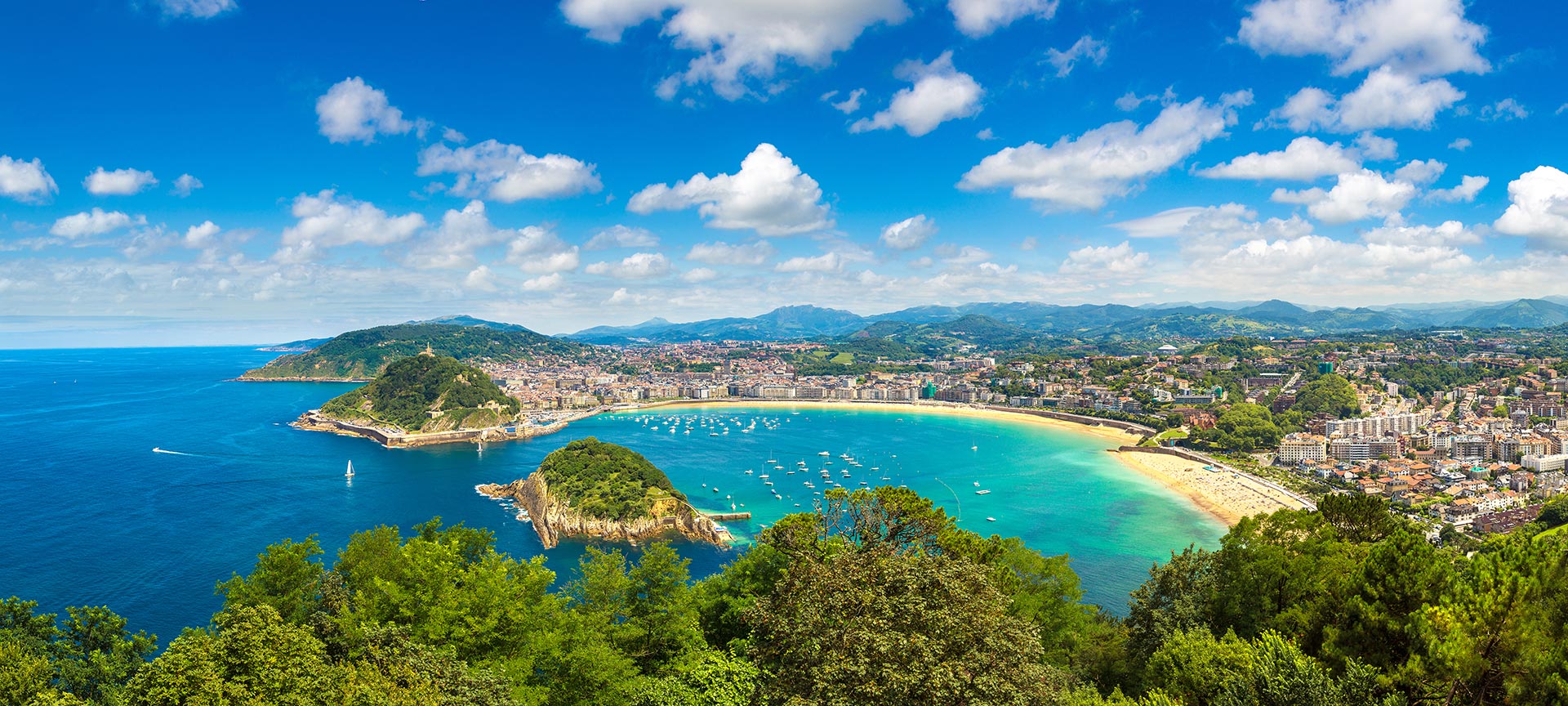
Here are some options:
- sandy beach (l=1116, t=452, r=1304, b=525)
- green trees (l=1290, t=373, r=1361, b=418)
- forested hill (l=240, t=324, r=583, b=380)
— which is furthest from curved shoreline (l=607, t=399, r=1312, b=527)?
forested hill (l=240, t=324, r=583, b=380)

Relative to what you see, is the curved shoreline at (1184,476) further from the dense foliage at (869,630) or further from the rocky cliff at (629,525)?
the rocky cliff at (629,525)

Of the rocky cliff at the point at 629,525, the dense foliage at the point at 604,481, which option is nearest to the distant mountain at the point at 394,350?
the dense foliage at the point at 604,481

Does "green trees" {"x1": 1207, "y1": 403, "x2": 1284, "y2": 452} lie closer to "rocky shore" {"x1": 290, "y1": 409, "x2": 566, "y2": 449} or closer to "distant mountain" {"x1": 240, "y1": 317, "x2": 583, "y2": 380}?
"rocky shore" {"x1": 290, "y1": 409, "x2": 566, "y2": 449}

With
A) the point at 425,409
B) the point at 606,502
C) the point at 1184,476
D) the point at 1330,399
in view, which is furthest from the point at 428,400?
the point at 1330,399

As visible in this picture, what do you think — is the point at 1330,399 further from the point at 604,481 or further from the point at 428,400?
the point at 428,400

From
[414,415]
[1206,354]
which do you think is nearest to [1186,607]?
[414,415]
